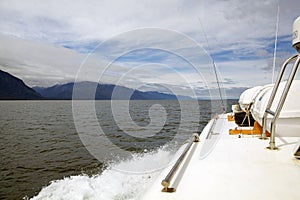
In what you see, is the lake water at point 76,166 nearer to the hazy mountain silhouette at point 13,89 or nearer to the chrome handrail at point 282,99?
the chrome handrail at point 282,99

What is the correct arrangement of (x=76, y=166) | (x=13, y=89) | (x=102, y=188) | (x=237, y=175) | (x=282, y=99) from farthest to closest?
(x=13, y=89), (x=76, y=166), (x=102, y=188), (x=282, y=99), (x=237, y=175)

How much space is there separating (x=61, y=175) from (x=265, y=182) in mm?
7387

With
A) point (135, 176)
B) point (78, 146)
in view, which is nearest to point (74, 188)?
point (135, 176)

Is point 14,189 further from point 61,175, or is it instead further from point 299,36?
point 299,36

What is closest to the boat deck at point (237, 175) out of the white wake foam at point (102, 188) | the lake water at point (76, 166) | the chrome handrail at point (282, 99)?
the chrome handrail at point (282, 99)

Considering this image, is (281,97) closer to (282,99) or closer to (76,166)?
(282,99)

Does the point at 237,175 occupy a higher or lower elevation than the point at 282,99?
lower

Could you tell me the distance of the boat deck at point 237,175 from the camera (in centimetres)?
175

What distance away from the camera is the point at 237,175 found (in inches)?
83.0

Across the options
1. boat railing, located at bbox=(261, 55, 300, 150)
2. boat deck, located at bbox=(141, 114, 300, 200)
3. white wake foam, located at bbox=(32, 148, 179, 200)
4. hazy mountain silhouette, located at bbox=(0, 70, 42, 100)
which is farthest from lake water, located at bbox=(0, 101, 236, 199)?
hazy mountain silhouette, located at bbox=(0, 70, 42, 100)

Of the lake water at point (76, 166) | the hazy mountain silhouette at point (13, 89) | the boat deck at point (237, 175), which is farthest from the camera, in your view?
the hazy mountain silhouette at point (13, 89)

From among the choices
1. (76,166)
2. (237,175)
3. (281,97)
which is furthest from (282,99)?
(76,166)

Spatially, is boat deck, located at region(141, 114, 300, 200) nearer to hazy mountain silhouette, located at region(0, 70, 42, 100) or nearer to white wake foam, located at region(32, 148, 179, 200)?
Result: white wake foam, located at region(32, 148, 179, 200)

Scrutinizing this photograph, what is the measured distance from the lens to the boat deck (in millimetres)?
1745
